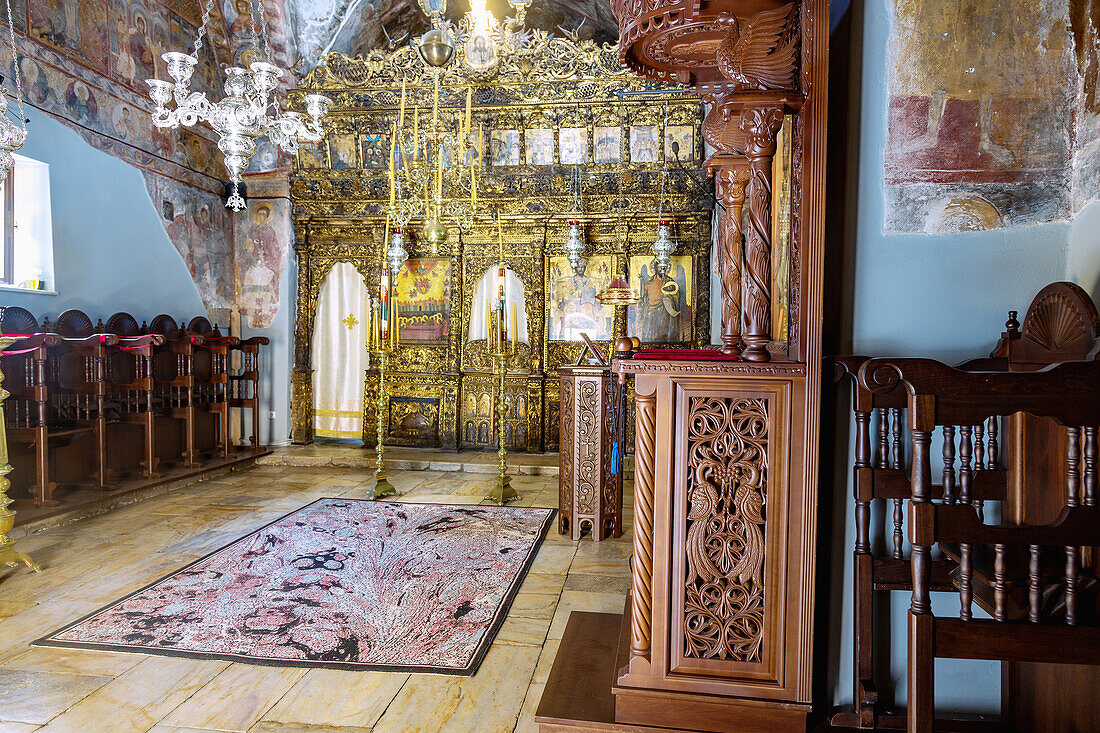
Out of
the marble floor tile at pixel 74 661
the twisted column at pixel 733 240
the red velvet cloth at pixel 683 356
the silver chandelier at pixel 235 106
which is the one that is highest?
the silver chandelier at pixel 235 106

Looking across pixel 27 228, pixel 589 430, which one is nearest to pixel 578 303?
pixel 589 430

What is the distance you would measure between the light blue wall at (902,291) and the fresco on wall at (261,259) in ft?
25.7

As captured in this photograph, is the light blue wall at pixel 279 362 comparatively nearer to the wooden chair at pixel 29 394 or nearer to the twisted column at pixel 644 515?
the wooden chair at pixel 29 394

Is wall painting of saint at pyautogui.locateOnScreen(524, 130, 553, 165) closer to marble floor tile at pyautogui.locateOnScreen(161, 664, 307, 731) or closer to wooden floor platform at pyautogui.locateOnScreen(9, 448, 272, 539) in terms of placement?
wooden floor platform at pyautogui.locateOnScreen(9, 448, 272, 539)

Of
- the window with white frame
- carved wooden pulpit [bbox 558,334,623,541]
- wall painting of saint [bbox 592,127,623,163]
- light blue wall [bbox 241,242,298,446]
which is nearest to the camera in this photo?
carved wooden pulpit [bbox 558,334,623,541]

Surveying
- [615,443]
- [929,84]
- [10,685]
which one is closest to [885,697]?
[929,84]

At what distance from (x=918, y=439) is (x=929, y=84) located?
1162mm

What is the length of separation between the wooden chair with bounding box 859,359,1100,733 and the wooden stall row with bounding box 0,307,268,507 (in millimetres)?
5462

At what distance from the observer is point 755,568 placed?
6.45 feet

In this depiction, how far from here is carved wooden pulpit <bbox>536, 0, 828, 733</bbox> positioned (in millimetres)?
1926

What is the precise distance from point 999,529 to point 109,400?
6.76 m

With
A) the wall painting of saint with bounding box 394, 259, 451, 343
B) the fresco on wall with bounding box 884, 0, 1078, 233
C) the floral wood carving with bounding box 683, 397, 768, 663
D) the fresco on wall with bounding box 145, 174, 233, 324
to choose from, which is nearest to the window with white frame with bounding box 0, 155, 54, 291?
the fresco on wall with bounding box 145, 174, 233, 324

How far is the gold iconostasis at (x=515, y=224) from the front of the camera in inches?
294

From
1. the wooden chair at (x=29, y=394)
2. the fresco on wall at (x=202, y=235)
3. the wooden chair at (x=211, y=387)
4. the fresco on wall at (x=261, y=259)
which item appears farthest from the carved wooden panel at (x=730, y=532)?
the fresco on wall at (x=261, y=259)
